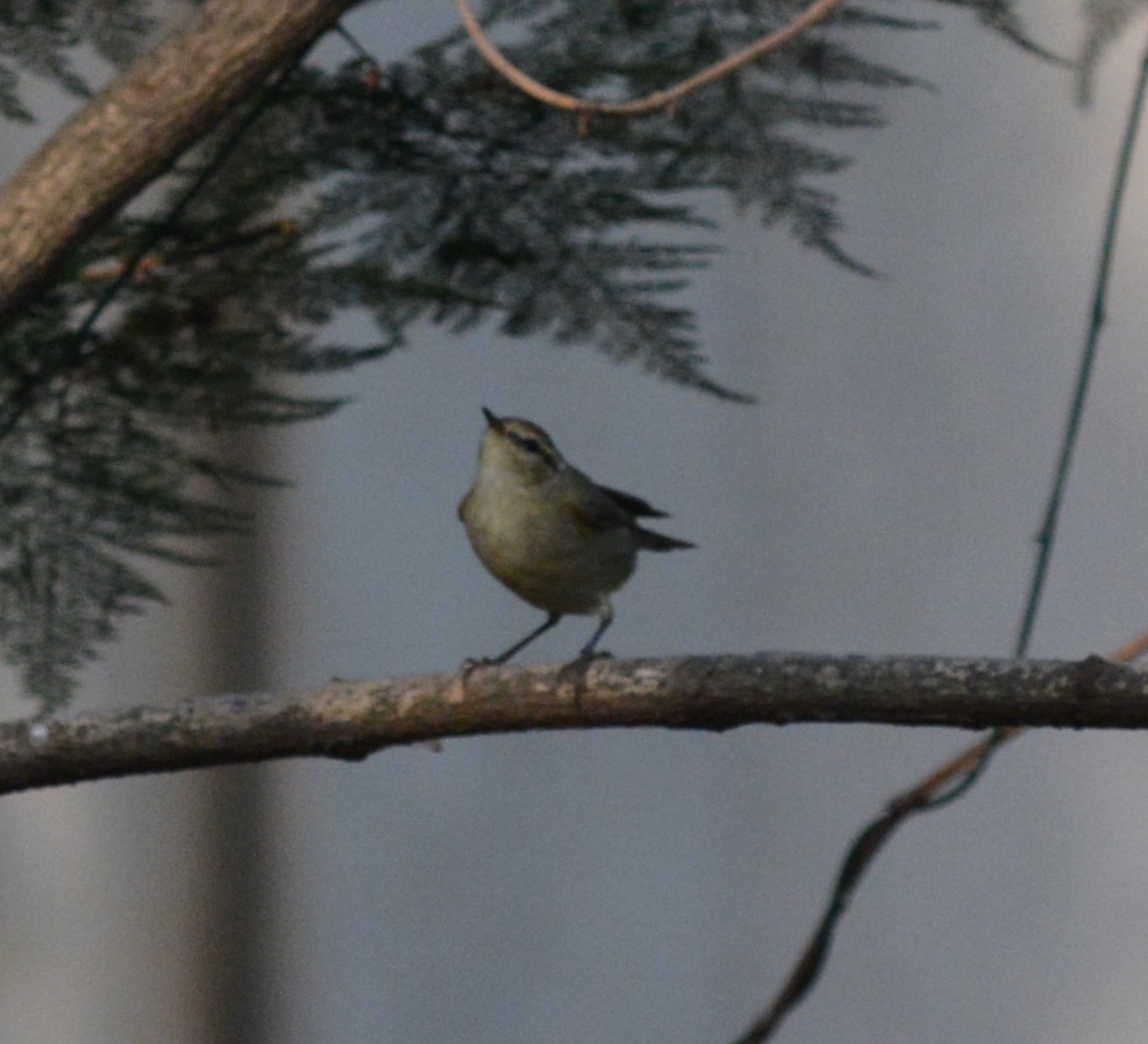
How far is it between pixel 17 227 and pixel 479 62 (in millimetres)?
489

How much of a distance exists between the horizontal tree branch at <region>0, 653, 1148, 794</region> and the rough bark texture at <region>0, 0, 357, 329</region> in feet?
1.15

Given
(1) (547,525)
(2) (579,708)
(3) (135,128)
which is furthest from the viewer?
(1) (547,525)

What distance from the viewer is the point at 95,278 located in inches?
70.4

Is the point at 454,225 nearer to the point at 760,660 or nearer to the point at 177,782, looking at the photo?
the point at 760,660

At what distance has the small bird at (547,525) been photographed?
184 cm

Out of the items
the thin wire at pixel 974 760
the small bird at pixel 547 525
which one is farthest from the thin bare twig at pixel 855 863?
the small bird at pixel 547 525

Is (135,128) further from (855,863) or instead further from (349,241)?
(855,863)

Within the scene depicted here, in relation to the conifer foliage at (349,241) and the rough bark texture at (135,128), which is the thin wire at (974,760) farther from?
the rough bark texture at (135,128)

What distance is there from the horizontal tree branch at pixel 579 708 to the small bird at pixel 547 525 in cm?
43

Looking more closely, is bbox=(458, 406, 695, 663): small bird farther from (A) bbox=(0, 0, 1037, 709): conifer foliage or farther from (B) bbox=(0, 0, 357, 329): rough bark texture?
(B) bbox=(0, 0, 357, 329): rough bark texture

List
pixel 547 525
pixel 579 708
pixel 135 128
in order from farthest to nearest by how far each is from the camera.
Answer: pixel 547 525
pixel 135 128
pixel 579 708

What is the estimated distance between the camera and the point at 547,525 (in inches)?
72.6

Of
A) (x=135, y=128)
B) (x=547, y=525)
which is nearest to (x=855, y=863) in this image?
(x=547, y=525)

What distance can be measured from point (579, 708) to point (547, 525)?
0.55 meters
